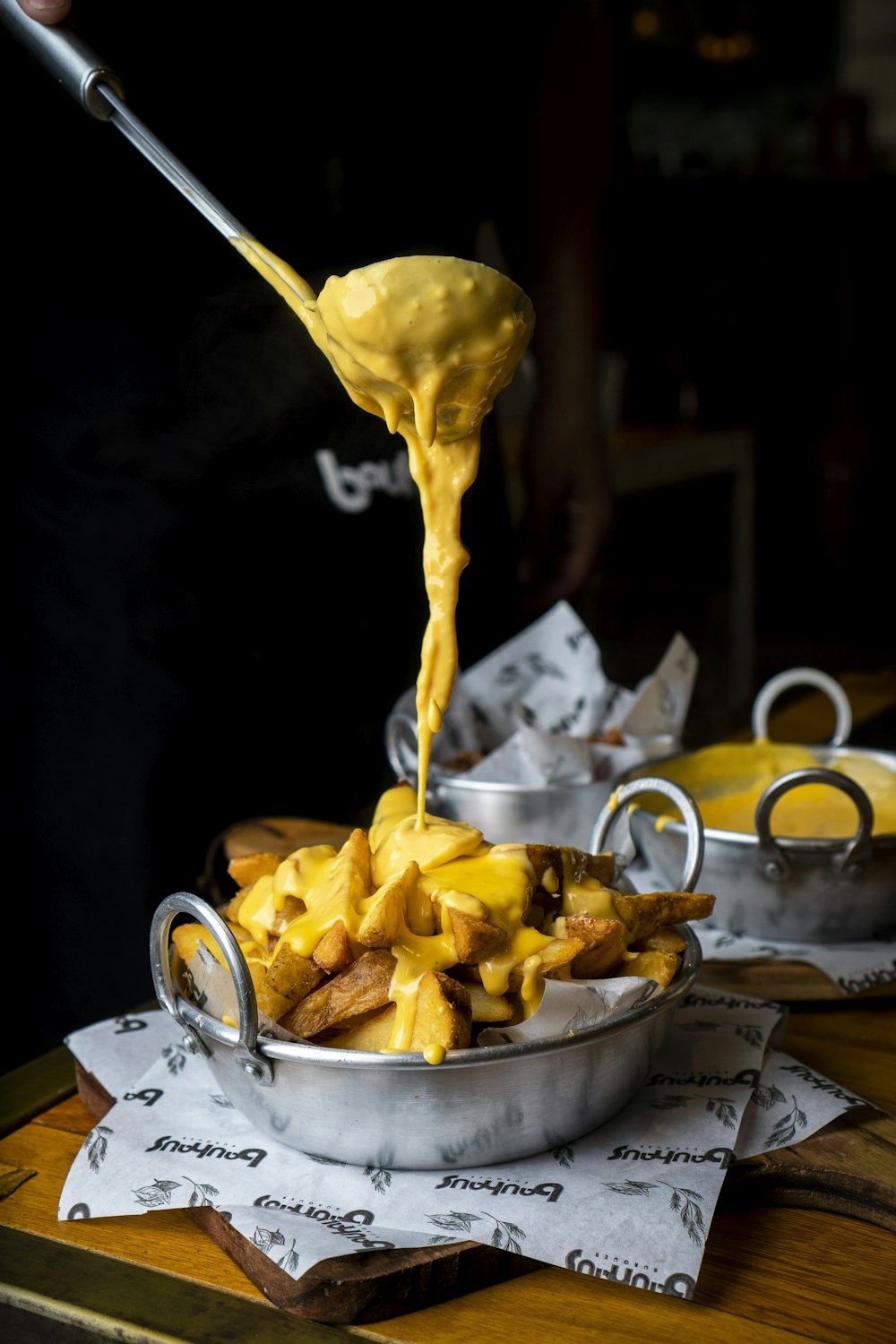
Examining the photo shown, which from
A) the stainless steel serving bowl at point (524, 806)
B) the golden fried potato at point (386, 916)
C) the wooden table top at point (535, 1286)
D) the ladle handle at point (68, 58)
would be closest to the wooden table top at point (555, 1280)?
the wooden table top at point (535, 1286)

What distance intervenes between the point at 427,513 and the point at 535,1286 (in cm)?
59

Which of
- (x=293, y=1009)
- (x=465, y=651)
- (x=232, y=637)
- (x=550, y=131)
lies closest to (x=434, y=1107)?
(x=293, y=1009)

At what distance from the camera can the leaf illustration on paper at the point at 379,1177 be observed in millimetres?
928

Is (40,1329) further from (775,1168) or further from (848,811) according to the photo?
(848,811)

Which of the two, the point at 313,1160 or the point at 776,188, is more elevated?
the point at 776,188

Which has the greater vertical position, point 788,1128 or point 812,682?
point 812,682

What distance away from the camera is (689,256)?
267 inches

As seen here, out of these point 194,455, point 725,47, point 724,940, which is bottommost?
point 724,940

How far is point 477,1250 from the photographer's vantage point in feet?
2.80

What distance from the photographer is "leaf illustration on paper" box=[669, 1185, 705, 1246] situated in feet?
2.87

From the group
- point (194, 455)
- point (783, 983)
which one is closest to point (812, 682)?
point (783, 983)

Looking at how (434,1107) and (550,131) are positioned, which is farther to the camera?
(550,131)

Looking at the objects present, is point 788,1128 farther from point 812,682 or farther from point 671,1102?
point 812,682

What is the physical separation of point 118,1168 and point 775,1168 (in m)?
0.48
